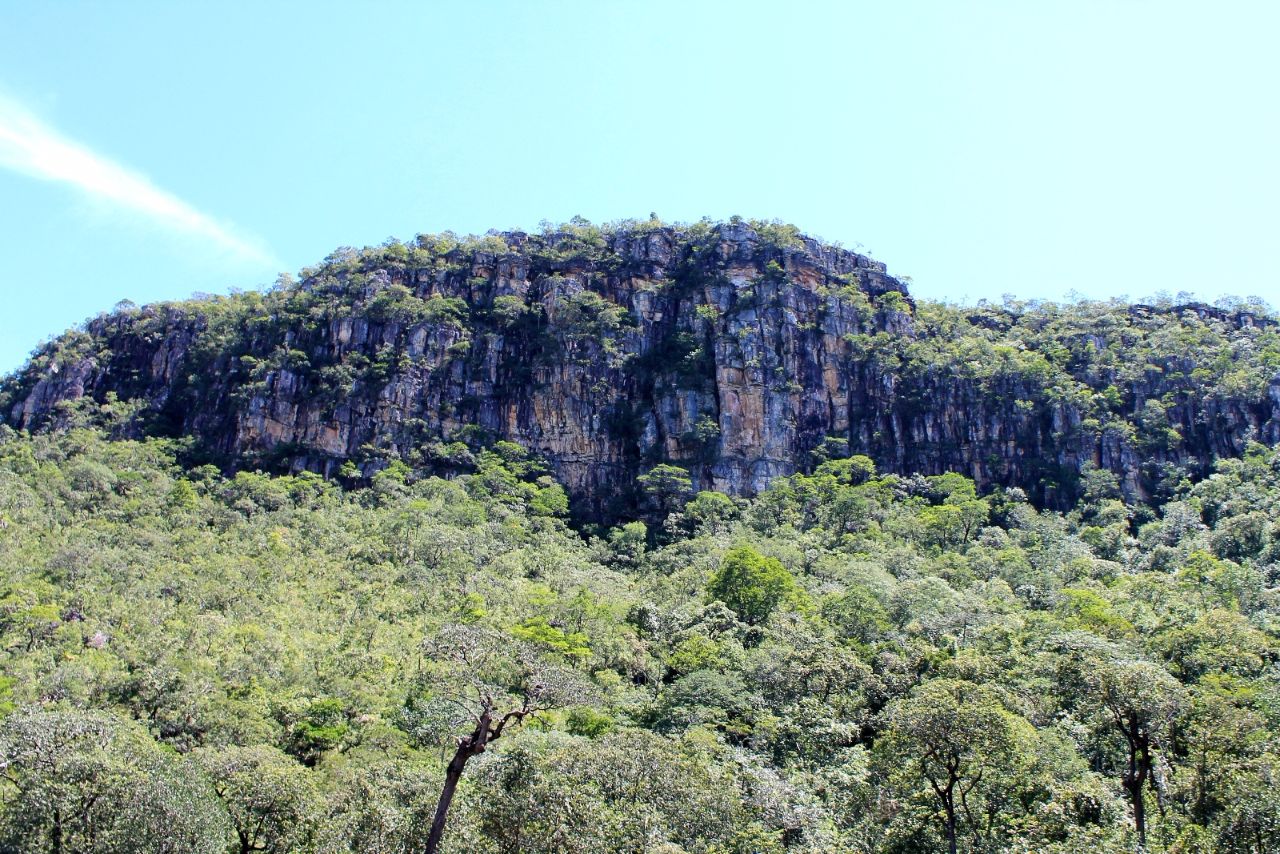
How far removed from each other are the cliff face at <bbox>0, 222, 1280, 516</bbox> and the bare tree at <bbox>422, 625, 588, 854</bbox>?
1551 inches

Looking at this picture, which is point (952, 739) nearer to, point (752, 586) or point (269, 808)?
point (269, 808)

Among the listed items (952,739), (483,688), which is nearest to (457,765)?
(483,688)

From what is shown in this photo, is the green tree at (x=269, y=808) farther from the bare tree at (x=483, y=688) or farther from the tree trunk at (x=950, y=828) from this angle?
the tree trunk at (x=950, y=828)

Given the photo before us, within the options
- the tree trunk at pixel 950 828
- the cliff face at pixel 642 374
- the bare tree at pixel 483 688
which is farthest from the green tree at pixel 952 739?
the cliff face at pixel 642 374

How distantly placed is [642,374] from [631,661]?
1555 inches

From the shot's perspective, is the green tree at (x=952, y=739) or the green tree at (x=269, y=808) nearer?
the green tree at (x=952, y=739)

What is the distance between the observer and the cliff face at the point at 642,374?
66.8 m

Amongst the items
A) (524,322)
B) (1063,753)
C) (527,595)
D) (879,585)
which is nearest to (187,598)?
(527,595)

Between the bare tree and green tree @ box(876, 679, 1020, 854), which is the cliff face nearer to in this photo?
the bare tree

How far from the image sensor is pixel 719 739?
26.8 meters

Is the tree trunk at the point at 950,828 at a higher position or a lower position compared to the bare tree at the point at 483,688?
lower

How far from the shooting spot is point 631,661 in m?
35.7

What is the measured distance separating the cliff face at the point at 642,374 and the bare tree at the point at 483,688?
39399mm

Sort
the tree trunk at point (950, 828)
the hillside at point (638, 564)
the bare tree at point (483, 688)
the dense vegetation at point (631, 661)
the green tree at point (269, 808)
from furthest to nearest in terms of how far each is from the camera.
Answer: the green tree at point (269, 808), the hillside at point (638, 564), the dense vegetation at point (631, 661), the tree trunk at point (950, 828), the bare tree at point (483, 688)
